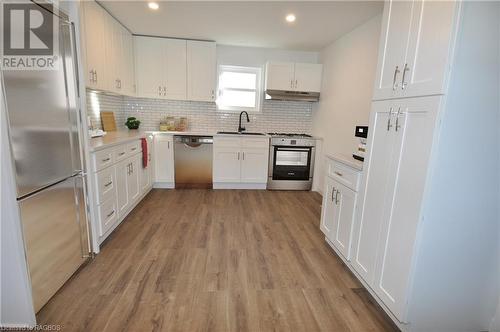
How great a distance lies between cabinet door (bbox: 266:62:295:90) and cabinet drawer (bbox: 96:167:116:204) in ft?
9.10

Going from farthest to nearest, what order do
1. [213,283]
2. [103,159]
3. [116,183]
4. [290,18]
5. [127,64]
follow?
[127,64], [290,18], [116,183], [103,159], [213,283]

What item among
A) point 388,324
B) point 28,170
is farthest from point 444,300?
point 28,170

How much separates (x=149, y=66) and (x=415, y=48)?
376 cm

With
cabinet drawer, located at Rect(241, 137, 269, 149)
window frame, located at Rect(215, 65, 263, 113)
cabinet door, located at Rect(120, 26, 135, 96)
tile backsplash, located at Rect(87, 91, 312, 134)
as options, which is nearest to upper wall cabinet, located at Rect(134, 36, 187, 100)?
cabinet door, located at Rect(120, 26, 135, 96)

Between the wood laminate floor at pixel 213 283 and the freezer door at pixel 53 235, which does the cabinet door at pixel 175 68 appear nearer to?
the wood laminate floor at pixel 213 283

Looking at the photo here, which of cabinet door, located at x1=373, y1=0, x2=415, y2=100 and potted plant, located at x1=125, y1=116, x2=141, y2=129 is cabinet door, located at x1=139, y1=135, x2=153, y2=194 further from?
cabinet door, located at x1=373, y1=0, x2=415, y2=100

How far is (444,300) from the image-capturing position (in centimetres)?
148

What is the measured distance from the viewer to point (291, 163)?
14.2 ft

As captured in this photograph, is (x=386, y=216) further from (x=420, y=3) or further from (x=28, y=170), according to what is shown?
(x=28, y=170)

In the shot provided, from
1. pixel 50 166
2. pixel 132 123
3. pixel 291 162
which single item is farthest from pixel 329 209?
pixel 132 123

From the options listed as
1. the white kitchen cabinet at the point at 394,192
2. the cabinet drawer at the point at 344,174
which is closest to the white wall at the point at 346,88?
the cabinet drawer at the point at 344,174

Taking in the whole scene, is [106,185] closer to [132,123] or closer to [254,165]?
[132,123]

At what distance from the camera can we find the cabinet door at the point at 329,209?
2.40 m

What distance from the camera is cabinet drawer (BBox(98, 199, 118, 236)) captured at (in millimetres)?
2283
